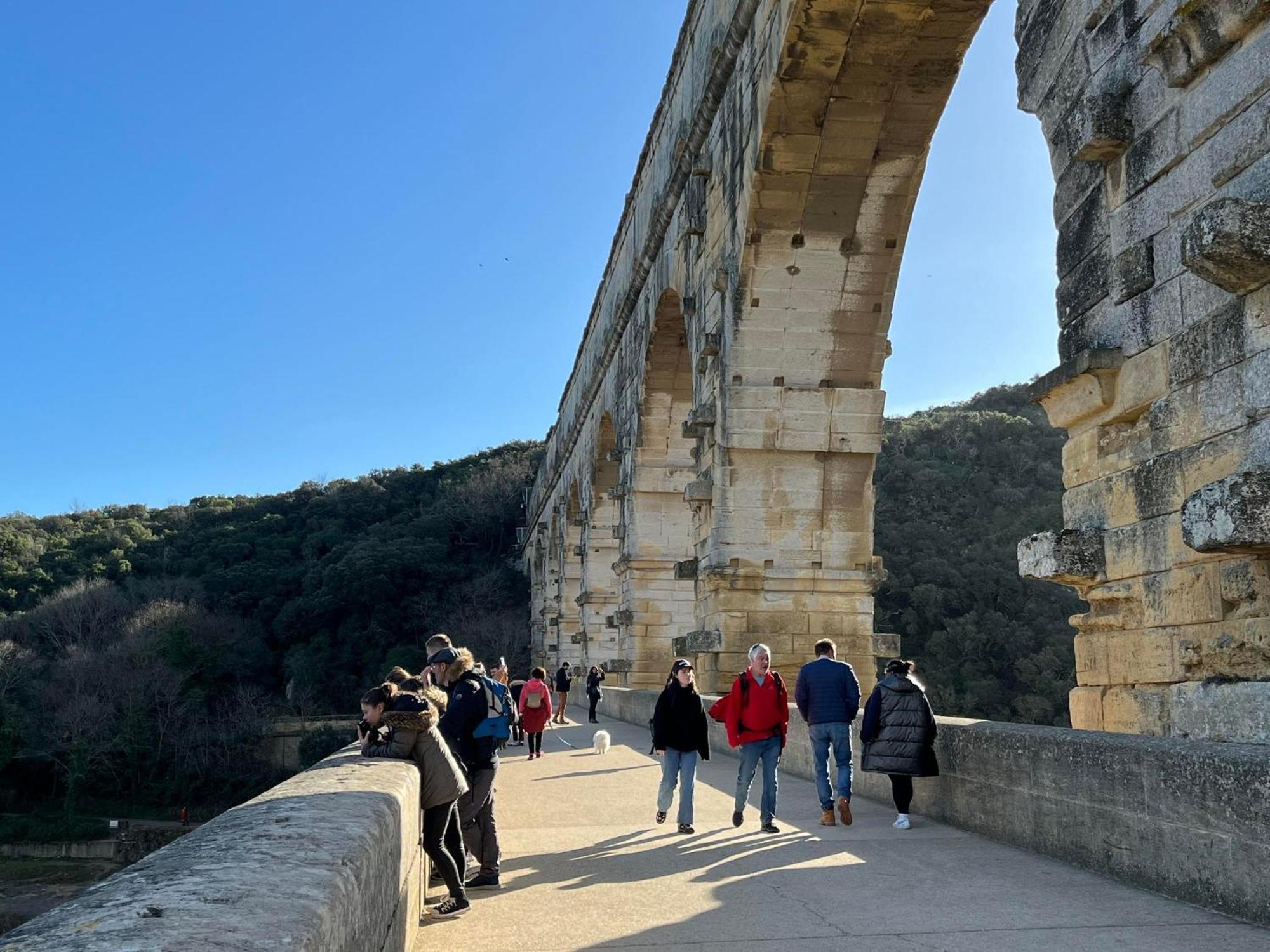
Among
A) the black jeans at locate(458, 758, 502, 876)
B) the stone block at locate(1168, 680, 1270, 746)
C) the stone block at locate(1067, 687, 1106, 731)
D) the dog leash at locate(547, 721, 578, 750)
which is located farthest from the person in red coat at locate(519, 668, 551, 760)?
the stone block at locate(1168, 680, 1270, 746)

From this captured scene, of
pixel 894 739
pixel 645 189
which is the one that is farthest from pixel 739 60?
pixel 894 739

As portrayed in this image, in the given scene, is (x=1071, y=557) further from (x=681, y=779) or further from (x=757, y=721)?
(x=681, y=779)

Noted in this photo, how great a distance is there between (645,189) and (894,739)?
1154 cm

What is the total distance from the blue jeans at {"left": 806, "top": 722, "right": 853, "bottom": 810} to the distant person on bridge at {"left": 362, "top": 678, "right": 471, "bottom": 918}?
7.94ft

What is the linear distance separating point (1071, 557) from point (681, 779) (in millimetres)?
2444

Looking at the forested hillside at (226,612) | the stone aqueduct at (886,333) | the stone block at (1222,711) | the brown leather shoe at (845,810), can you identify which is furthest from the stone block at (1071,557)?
the forested hillside at (226,612)

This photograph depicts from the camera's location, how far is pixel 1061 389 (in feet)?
→ 16.4

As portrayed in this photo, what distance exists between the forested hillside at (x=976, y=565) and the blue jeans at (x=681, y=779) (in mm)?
17184

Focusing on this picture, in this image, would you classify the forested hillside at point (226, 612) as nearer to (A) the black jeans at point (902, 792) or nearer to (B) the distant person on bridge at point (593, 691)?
(B) the distant person on bridge at point (593, 691)

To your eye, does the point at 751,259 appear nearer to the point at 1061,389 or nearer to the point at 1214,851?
the point at 1061,389

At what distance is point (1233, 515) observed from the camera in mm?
3623

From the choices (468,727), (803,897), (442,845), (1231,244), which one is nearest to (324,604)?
(468,727)

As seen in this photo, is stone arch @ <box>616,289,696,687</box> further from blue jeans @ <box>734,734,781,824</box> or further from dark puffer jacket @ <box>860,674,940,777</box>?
dark puffer jacket @ <box>860,674,940,777</box>

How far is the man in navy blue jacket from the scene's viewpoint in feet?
19.8
